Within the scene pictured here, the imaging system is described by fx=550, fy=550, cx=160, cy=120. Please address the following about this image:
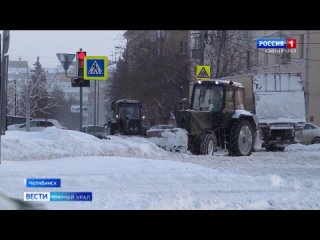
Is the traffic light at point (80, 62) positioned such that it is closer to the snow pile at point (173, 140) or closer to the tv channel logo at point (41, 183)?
the snow pile at point (173, 140)

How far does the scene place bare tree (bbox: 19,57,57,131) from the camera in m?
21.3

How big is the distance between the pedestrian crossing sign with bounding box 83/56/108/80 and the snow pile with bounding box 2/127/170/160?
1841 millimetres

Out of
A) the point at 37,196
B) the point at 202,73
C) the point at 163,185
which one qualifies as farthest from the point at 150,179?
the point at 202,73

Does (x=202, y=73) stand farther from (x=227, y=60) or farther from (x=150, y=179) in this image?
(x=150, y=179)

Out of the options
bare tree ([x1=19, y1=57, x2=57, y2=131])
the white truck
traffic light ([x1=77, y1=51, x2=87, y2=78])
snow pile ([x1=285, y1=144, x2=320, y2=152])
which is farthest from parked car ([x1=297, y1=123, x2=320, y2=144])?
traffic light ([x1=77, y1=51, x2=87, y2=78])

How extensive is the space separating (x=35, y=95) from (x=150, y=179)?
1557 centimetres

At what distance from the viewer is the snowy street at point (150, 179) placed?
8219 millimetres

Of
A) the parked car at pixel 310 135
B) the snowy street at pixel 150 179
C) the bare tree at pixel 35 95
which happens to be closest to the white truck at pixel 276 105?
the parked car at pixel 310 135

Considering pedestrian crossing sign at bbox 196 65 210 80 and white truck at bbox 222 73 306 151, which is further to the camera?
pedestrian crossing sign at bbox 196 65 210 80

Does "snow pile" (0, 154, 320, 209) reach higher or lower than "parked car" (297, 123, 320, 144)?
lower

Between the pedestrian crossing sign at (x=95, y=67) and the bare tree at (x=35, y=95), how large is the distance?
286 inches

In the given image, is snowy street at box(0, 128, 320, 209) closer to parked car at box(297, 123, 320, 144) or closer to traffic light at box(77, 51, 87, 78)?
traffic light at box(77, 51, 87, 78)

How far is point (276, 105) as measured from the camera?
18922mm
